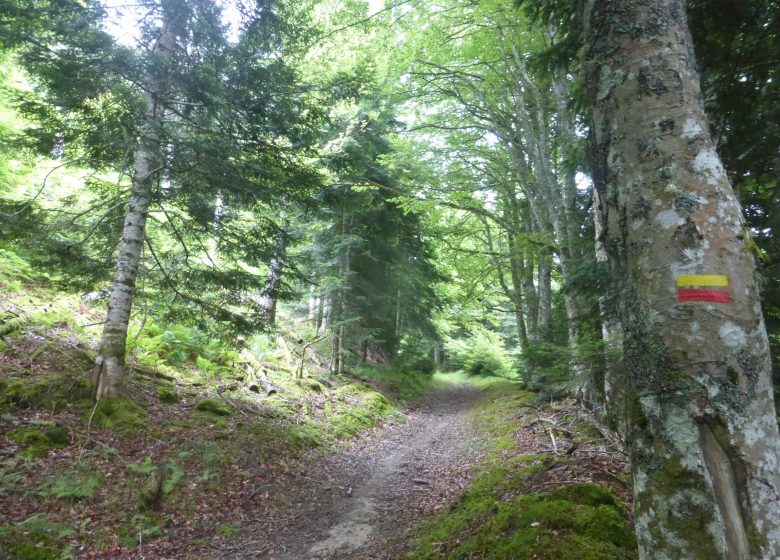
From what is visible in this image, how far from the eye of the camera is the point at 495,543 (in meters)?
3.77

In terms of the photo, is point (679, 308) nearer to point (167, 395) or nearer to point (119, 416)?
point (119, 416)

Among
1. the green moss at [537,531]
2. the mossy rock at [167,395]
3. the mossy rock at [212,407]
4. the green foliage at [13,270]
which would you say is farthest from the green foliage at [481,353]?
the green foliage at [13,270]

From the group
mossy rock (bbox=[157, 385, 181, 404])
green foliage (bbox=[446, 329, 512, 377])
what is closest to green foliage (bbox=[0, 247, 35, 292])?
mossy rock (bbox=[157, 385, 181, 404])

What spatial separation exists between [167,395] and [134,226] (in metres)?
3.30

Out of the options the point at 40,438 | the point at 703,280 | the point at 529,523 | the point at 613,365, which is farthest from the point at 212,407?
the point at 703,280

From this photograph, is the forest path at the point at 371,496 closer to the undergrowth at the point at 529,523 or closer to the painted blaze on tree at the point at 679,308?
the undergrowth at the point at 529,523

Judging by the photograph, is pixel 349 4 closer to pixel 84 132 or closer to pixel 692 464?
pixel 84 132

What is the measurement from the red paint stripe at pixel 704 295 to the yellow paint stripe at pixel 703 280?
32mm

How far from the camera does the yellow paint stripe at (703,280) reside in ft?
5.88

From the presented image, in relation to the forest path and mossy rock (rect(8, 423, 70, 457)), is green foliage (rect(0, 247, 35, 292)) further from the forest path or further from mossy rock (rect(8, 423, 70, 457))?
the forest path

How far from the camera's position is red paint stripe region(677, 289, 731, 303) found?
5.83 feet

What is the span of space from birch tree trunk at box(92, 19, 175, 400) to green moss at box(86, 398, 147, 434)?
0.56ft

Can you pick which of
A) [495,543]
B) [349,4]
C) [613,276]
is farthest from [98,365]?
[349,4]

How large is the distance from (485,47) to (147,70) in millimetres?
8256
